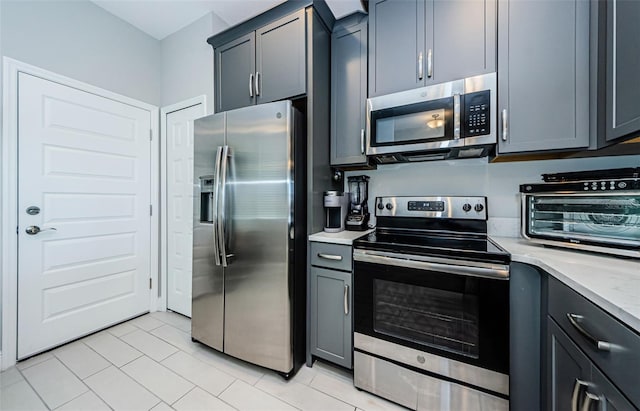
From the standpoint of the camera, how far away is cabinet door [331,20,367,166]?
1.81m

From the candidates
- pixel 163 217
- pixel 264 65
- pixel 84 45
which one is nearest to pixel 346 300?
pixel 264 65

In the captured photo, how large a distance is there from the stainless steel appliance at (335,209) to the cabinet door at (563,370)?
4.11 ft

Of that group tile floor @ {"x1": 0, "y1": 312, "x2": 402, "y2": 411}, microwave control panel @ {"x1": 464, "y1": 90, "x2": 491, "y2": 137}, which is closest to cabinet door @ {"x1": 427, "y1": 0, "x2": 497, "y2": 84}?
microwave control panel @ {"x1": 464, "y1": 90, "x2": 491, "y2": 137}

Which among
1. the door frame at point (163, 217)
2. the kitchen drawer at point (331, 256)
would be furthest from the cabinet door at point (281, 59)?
the door frame at point (163, 217)

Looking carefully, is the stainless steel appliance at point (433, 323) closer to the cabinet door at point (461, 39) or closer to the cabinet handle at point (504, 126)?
the cabinet handle at point (504, 126)

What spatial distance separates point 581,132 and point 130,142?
3412 mm

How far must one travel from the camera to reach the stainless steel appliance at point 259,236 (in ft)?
5.14

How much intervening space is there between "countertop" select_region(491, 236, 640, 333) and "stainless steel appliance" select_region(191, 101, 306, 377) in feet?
4.04

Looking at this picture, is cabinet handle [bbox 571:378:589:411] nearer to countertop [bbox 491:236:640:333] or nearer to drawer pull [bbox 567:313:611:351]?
drawer pull [bbox 567:313:611:351]

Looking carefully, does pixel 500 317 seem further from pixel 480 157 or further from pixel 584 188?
pixel 480 157

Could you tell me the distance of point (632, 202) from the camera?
1.06 metres

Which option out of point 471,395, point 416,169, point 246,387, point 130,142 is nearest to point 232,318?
point 246,387

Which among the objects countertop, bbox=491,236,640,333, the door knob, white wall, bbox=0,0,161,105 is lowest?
countertop, bbox=491,236,640,333

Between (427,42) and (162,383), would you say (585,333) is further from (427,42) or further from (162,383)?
(162,383)
